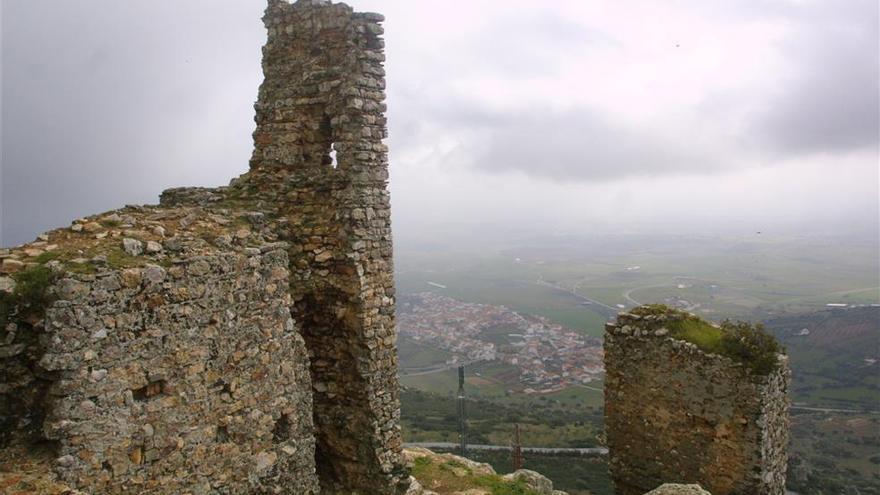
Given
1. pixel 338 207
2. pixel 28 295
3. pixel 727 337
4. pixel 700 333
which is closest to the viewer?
pixel 28 295

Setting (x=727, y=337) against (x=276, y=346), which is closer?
(x=276, y=346)

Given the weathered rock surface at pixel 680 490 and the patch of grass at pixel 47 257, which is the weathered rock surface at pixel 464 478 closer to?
the weathered rock surface at pixel 680 490

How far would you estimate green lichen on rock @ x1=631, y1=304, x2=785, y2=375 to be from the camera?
960 cm

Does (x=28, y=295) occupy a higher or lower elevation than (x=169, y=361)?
higher

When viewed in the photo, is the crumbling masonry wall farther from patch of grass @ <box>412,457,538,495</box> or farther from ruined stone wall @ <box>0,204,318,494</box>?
patch of grass @ <box>412,457,538,495</box>

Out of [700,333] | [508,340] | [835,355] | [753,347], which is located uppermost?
[700,333]

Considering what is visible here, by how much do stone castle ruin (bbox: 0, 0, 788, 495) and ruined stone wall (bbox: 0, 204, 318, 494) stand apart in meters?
0.02

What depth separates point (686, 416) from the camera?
10.3 m

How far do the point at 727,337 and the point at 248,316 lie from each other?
7.60m

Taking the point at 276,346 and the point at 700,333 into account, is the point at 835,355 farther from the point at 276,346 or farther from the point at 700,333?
the point at 276,346

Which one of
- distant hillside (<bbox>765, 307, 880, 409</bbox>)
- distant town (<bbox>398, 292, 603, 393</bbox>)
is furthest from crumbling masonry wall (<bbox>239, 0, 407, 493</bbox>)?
distant hillside (<bbox>765, 307, 880, 409</bbox>)

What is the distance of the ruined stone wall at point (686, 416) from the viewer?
31.5 feet

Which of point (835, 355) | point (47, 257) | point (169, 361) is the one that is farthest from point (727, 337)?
point (835, 355)

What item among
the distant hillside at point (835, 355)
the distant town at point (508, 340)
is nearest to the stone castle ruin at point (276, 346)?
the distant town at point (508, 340)
